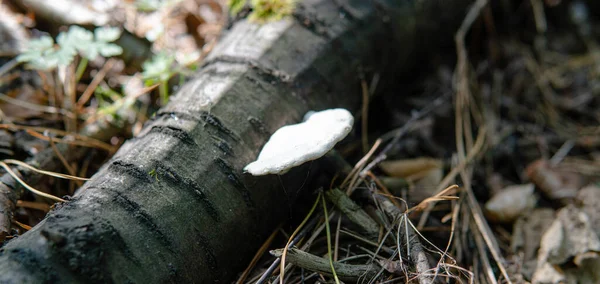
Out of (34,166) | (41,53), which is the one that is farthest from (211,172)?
(41,53)

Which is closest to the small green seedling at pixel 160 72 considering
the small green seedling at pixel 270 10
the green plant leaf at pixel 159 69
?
the green plant leaf at pixel 159 69

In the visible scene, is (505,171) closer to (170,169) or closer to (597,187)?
(597,187)

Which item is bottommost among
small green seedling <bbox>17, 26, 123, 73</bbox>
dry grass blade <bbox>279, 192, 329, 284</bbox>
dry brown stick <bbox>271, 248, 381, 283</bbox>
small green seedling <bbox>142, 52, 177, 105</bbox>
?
dry brown stick <bbox>271, 248, 381, 283</bbox>

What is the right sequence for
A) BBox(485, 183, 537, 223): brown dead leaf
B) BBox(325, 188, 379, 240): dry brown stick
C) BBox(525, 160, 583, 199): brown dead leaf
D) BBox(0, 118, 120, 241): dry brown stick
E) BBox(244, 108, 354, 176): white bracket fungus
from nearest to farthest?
BBox(244, 108, 354, 176): white bracket fungus
BBox(0, 118, 120, 241): dry brown stick
BBox(325, 188, 379, 240): dry brown stick
BBox(485, 183, 537, 223): brown dead leaf
BBox(525, 160, 583, 199): brown dead leaf

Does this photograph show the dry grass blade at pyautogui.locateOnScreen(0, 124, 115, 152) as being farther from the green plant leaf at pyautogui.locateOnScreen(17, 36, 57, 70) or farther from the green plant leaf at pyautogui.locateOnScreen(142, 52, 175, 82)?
the green plant leaf at pyautogui.locateOnScreen(142, 52, 175, 82)

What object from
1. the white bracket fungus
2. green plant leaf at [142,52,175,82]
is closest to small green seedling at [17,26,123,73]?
green plant leaf at [142,52,175,82]

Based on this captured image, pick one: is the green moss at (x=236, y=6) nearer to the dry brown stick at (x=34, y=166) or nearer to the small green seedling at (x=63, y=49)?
the small green seedling at (x=63, y=49)
